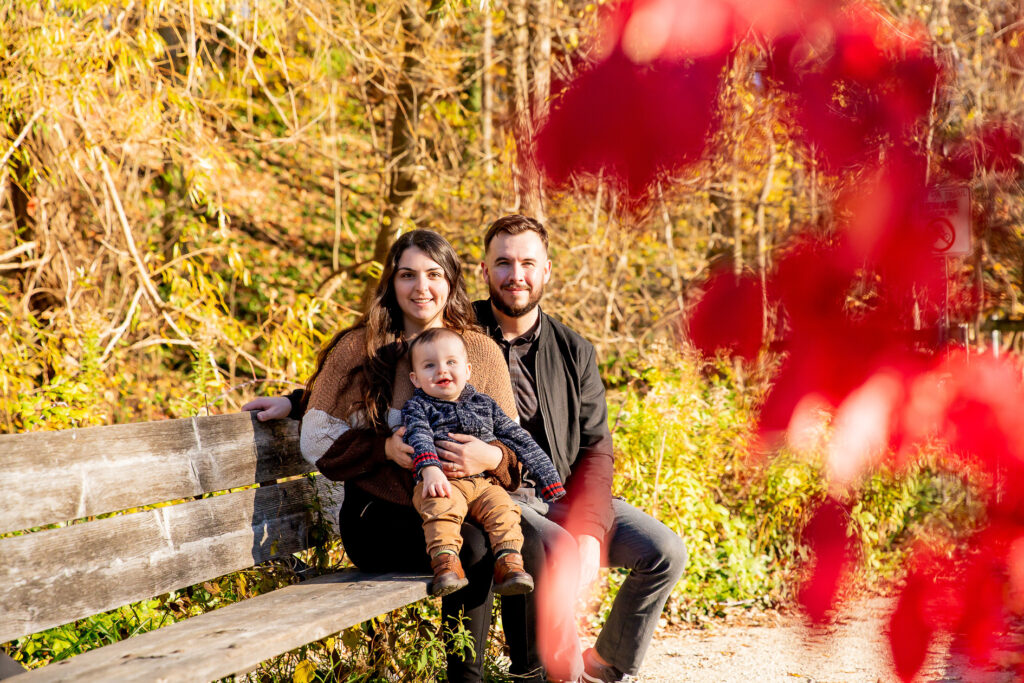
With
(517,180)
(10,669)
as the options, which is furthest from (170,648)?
(517,180)

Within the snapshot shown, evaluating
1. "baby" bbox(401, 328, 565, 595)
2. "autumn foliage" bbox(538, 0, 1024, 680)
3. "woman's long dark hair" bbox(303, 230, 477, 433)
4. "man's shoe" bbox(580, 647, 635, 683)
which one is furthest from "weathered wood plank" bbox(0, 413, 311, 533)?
"autumn foliage" bbox(538, 0, 1024, 680)

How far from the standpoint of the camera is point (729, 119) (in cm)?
63

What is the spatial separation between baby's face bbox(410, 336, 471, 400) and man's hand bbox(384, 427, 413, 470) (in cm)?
14

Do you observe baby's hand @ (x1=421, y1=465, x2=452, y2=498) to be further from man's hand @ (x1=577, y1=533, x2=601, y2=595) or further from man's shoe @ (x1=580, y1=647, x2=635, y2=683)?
man's shoe @ (x1=580, y1=647, x2=635, y2=683)

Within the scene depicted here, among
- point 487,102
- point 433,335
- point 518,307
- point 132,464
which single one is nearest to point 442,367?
point 433,335

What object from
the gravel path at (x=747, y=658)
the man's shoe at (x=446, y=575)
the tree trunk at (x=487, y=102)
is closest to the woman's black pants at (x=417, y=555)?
the man's shoe at (x=446, y=575)

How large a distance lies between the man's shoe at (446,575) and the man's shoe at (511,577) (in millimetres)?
85

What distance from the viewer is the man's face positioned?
2.62 m

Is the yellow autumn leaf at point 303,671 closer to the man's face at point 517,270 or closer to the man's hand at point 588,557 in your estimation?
the man's hand at point 588,557

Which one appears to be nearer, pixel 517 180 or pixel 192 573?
pixel 517 180

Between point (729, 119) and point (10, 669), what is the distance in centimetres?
174

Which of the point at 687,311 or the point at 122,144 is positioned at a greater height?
the point at 122,144

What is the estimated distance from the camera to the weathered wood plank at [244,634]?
63.9 inches

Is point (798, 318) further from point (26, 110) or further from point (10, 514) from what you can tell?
point (26, 110)
